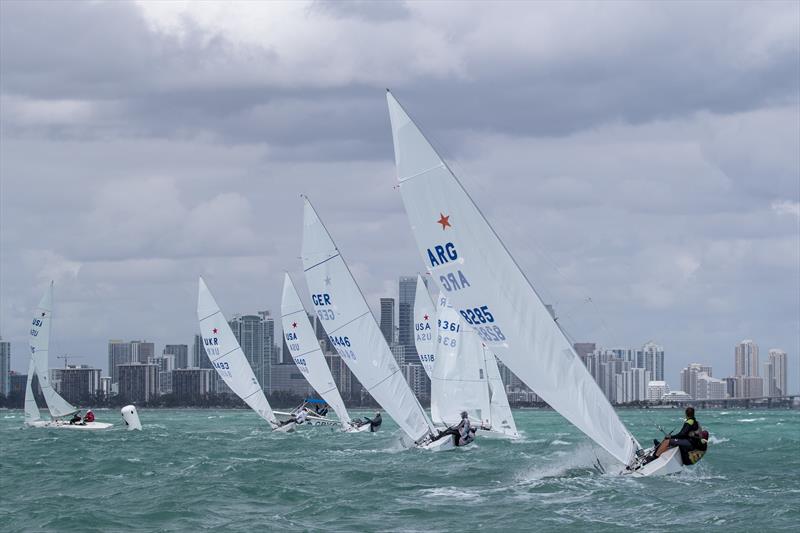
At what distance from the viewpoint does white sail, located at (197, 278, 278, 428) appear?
6825 cm

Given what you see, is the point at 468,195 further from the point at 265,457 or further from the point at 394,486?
the point at 265,457

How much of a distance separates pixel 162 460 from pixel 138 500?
1406cm

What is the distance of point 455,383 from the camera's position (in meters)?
53.2

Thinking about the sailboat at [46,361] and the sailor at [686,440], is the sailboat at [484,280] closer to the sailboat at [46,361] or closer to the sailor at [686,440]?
the sailor at [686,440]

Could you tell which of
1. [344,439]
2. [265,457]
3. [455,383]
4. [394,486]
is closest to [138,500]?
[394,486]

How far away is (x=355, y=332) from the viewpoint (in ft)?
151

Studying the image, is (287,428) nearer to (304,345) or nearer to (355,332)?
(304,345)

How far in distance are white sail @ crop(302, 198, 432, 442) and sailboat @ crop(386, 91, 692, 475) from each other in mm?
14775

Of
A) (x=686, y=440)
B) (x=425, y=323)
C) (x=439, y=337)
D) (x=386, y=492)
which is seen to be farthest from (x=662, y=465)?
(x=425, y=323)

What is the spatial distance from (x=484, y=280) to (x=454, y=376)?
25304 millimetres

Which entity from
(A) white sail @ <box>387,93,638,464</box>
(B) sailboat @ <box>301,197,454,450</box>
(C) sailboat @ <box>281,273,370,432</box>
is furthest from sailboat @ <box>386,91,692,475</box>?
(C) sailboat @ <box>281,273,370,432</box>

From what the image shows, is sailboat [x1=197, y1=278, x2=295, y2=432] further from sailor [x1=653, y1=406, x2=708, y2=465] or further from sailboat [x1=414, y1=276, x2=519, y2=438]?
sailor [x1=653, y1=406, x2=708, y2=465]

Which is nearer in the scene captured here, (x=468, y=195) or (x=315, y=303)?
(x=468, y=195)

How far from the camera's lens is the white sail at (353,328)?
43.7 metres
